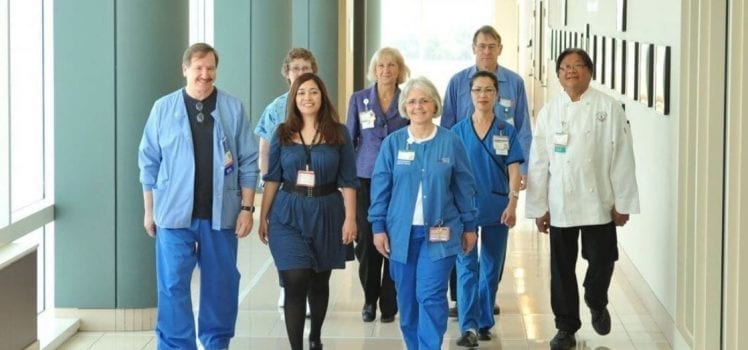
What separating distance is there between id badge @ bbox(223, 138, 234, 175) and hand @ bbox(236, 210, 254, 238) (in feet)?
0.76

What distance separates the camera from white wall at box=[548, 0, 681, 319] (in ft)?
28.4

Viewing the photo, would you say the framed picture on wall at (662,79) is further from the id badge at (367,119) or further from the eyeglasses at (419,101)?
the eyeglasses at (419,101)

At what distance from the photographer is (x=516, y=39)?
37375 millimetres

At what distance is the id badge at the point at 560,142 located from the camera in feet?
26.5

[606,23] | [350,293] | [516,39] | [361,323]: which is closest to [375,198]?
[361,323]

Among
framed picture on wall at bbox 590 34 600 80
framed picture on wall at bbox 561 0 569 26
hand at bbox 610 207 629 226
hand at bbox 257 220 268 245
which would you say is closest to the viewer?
hand at bbox 257 220 268 245

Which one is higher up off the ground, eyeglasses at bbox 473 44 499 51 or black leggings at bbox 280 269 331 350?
eyeglasses at bbox 473 44 499 51

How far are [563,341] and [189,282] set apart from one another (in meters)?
2.17

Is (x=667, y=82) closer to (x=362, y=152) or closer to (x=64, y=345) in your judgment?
(x=362, y=152)

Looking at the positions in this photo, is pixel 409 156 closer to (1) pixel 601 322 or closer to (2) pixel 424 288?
(2) pixel 424 288

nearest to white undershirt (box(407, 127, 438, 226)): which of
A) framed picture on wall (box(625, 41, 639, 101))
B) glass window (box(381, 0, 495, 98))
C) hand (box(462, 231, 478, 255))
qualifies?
hand (box(462, 231, 478, 255))

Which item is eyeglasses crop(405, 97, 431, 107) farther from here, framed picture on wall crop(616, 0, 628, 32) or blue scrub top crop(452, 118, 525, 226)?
framed picture on wall crop(616, 0, 628, 32)

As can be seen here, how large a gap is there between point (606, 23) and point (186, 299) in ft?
19.9

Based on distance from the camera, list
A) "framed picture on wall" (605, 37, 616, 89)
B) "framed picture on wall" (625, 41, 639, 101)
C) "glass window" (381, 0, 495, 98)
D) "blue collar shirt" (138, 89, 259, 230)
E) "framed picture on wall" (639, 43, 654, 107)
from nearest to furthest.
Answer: "blue collar shirt" (138, 89, 259, 230) → "framed picture on wall" (639, 43, 654, 107) → "framed picture on wall" (625, 41, 639, 101) → "framed picture on wall" (605, 37, 616, 89) → "glass window" (381, 0, 495, 98)
